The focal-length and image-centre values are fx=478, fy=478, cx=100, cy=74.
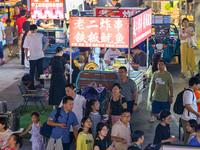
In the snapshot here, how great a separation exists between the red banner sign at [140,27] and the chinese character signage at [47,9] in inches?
239

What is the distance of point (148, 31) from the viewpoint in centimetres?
1286

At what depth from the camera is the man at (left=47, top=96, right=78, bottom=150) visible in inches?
362

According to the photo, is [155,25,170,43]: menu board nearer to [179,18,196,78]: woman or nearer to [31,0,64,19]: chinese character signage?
[179,18,196,78]: woman

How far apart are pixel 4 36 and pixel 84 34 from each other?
1211 cm

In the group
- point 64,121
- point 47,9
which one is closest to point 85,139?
point 64,121

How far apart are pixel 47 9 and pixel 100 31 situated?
756 cm

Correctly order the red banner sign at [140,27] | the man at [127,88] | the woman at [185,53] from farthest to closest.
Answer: the woman at [185,53] < the man at [127,88] < the red banner sign at [140,27]

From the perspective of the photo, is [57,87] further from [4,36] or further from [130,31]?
[4,36]

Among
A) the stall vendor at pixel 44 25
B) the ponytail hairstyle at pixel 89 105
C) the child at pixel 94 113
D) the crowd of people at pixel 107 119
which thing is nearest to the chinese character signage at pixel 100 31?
the crowd of people at pixel 107 119

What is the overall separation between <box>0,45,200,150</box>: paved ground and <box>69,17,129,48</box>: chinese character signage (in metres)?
2.46

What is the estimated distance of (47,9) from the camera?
59.4ft

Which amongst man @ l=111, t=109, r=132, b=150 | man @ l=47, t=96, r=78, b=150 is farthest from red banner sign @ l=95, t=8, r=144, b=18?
man @ l=111, t=109, r=132, b=150

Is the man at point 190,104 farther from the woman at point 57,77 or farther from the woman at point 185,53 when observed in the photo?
the woman at point 185,53

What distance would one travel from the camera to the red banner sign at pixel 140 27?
1100 centimetres
